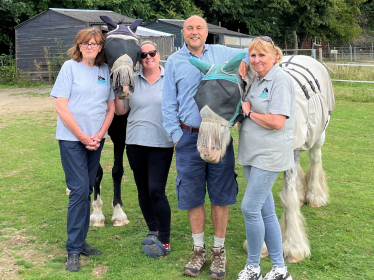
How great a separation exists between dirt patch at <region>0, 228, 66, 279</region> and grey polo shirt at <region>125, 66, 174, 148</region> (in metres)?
1.31

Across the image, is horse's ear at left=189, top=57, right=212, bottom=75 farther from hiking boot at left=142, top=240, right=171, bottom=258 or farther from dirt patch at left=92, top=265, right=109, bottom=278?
dirt patch at left=92, top=265, right=109, bottom=278

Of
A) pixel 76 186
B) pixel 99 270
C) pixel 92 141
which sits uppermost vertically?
pixel 92 141

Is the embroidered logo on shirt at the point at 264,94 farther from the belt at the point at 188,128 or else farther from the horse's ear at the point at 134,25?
the horse's ear at the point at 134,25

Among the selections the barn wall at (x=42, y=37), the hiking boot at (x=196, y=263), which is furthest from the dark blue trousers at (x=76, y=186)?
the barn wall at (x=42, y=37)

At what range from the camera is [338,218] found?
434cm

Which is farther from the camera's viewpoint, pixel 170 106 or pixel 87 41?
pixel 87 41

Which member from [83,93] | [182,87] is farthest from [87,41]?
[182,87]

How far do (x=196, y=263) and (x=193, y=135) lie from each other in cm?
105

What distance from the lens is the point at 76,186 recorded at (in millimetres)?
3229

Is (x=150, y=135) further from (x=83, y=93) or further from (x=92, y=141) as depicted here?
(x=83, y=93)

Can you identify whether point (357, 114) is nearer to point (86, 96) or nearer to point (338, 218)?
point (338, 218)

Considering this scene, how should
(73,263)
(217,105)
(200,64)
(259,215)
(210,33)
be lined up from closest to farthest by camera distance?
(217,105), (200,64), (259,215), (73,263), (210,33)

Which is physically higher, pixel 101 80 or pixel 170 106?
pixel 101 80

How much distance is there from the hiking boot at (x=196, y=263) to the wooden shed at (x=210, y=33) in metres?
23.3
